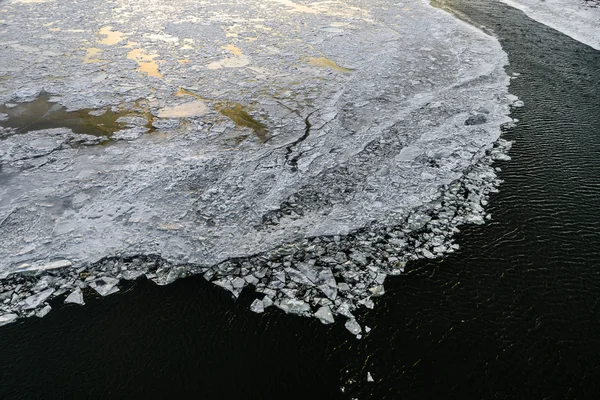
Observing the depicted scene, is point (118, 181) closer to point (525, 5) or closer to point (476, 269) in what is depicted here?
point (476, 269)

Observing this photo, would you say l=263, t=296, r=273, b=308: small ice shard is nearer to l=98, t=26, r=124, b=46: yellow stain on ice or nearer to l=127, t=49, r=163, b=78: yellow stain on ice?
Result: l=127, t=49, r=163, b=78: yellow stain on ice

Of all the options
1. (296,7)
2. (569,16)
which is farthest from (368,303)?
(569,16)

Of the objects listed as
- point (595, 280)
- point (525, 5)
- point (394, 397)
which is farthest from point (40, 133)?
point (525, 5)

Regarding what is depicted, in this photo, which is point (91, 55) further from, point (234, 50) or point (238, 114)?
point (238, 114)

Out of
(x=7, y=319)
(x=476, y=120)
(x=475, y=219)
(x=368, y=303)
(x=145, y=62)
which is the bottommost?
(x=7, y=319)

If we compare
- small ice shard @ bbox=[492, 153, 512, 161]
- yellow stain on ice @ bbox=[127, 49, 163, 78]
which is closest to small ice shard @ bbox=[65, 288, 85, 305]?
small ice shard @ bbox=[492, 153, 512, 161]

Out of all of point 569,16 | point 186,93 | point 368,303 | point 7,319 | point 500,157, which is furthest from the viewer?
point 569,16

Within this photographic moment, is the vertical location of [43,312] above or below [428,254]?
below

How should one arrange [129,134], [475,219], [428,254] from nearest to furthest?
[428,254]
[475,219]
[129,134]

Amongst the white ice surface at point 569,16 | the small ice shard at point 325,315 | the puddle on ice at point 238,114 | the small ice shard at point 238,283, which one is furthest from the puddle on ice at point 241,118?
the white ice surface at point 569,16
